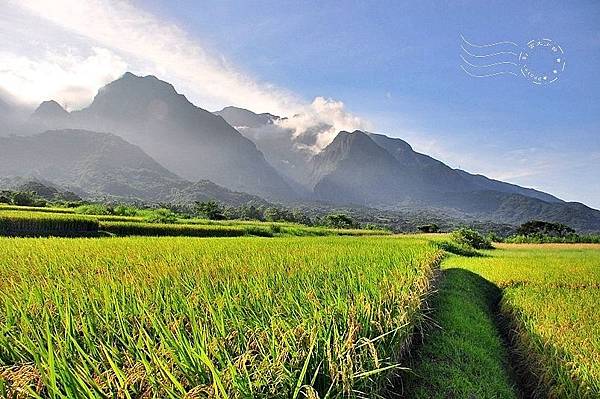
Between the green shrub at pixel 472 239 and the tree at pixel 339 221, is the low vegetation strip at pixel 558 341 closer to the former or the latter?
the green shrub at pixel 472 239

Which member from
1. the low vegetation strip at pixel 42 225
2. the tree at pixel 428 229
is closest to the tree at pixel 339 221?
the tree at pixel 428 229

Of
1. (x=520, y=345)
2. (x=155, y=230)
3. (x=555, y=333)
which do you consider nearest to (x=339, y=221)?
(x=155, y=230)

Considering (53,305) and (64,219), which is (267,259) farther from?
(64,219)

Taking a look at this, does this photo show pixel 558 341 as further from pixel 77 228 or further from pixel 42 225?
pixel 77 228

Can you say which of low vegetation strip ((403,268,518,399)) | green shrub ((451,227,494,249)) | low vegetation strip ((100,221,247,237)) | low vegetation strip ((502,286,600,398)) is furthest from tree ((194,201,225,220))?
low vegetation strip ((502,286,600,398))

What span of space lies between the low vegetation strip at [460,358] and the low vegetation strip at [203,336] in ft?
2.49

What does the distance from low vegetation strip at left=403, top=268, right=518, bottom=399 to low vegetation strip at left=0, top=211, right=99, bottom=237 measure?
18.7 metres

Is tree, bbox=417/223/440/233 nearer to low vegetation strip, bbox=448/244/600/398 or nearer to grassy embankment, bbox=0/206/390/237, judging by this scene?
grassy embankment, bbox=0/206/390/237

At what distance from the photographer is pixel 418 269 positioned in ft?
28.7

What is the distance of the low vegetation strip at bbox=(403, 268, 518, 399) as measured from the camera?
541 cm

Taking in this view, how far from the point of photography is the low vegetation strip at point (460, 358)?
5.41 meters

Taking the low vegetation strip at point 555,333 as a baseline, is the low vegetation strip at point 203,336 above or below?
above

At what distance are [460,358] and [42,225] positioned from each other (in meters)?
20.3

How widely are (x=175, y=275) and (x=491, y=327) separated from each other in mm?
6286
